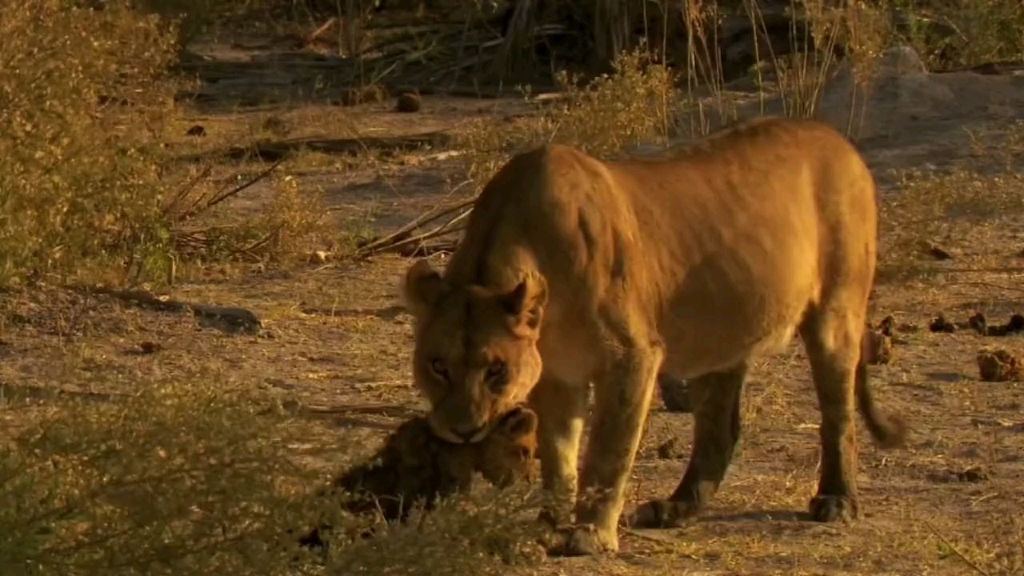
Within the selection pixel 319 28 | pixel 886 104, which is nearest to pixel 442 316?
pixel 886 104

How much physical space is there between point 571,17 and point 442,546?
1433 cm

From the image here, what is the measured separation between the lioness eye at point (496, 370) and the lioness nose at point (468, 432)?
14 cm

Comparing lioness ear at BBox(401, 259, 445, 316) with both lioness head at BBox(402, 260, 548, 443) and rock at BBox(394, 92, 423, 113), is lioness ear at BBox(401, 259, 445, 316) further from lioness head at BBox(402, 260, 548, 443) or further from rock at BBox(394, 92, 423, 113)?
rock at BBox(394, 92, 423, 113)

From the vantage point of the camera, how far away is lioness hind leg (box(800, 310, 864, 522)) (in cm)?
785

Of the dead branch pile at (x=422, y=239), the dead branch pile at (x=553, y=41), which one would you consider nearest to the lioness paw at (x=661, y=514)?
the dead branch pile at (x=422, y=239)

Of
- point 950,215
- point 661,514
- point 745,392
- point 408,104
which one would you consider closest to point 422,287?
point 661,514

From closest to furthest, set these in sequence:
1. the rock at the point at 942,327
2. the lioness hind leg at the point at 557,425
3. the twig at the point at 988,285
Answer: the lioness hind leg at the point at 557,425
the rock at the point at 942,327
the twig at the point at 988,285

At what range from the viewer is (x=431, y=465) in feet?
22.1

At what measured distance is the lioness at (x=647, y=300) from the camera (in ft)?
21.9

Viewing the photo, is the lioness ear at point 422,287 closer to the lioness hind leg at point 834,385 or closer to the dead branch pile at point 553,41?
the lioness hind leg at point 834,385

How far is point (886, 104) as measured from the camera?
15844mm

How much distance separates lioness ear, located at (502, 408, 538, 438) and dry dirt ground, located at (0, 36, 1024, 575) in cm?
38

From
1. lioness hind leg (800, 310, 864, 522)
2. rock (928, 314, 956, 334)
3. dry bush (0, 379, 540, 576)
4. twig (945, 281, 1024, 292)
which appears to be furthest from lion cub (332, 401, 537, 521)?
twig (945, 281, 1024, 292)

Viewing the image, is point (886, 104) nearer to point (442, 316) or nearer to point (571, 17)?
point (571, 17)
